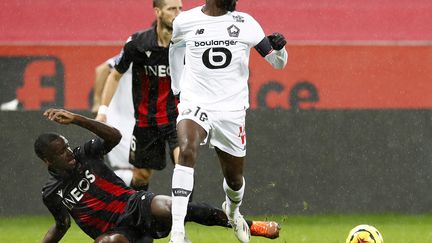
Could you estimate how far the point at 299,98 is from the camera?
1368 centimetres

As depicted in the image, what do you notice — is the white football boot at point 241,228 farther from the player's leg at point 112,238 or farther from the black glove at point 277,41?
the black glove at point 277,41

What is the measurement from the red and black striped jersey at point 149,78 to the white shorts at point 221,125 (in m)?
1.51

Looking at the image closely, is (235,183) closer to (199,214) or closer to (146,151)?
(199,214)

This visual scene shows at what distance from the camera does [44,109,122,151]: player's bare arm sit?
21.1 feet

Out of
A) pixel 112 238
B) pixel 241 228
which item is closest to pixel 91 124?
pixel 112 238

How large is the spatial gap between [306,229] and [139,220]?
3576 mm

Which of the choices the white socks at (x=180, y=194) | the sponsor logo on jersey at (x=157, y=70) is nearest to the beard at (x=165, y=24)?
the sponsor logo on jersey at (x=157, y=70)

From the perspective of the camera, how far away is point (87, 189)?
6.91 m

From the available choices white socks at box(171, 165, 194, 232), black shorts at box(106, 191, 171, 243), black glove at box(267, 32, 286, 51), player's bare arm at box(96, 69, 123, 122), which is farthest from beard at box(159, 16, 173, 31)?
white socks at box(171, 165, 194, 232)

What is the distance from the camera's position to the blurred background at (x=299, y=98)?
1118 cm

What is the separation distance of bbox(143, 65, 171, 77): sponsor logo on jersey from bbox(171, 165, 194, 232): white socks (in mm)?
2007

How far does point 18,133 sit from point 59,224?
4.37 meters

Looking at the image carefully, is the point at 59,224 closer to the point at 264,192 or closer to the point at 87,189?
the point at 87,189

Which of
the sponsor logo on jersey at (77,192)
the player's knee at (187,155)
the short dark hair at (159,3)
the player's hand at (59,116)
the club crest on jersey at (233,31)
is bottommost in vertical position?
the sponsor logo on jersey at (77,192)
